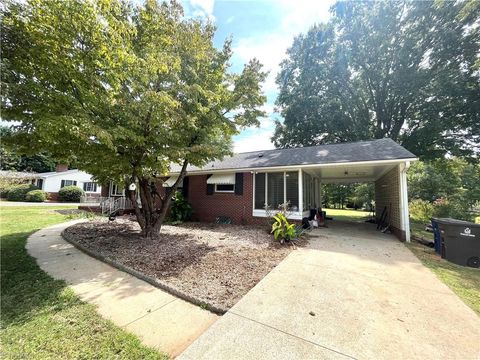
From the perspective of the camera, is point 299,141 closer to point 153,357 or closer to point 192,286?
point 192,286

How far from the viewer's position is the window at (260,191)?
40.2 ft

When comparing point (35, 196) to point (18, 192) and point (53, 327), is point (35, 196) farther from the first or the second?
point (53, 327)

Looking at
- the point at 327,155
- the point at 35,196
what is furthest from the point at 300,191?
the point at 35,196

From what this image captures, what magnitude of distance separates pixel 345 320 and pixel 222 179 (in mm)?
10583

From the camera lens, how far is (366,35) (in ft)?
61.0

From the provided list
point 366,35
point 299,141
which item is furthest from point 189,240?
point 366,35

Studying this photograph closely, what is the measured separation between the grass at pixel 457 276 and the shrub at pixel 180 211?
1147cm

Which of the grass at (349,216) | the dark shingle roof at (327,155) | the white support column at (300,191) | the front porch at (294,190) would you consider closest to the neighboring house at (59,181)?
the dark shingle roof at (327,155)

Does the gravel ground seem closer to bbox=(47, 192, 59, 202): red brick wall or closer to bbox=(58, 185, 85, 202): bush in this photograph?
bbox=(58, 185, 85, 202): bush

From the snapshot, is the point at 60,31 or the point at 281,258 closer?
the point at 60,31

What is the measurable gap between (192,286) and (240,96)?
25.3 ft

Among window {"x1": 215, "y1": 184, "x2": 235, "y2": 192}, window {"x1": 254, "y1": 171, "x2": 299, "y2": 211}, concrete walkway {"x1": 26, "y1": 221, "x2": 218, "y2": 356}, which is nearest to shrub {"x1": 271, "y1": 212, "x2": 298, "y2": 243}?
window {"x1": 254, "y1": 171, "x2": 299, "y2": 211}

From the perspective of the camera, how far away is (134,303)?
12.7ft

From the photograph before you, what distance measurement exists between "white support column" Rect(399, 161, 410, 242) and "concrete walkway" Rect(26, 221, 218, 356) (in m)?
9.05
